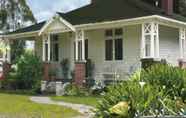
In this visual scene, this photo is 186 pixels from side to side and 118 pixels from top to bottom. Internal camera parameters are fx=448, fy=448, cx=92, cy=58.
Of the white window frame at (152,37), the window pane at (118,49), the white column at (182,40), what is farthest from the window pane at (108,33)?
the white column at (182,40)

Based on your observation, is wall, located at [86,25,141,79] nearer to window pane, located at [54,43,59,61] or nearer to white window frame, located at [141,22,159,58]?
white window frame, located at [141,22,159,58]

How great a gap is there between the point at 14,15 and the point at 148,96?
109ft

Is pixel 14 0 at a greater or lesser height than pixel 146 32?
greater

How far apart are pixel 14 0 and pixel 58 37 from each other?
483 inches

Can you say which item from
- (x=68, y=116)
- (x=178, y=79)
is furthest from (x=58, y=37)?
(x=178, y=79)

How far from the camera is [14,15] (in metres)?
39.5

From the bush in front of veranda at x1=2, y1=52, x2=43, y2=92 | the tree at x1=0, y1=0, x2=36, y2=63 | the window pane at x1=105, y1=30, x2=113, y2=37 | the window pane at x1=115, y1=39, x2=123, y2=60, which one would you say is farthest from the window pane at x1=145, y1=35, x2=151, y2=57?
the tree at x1=0, y1=0, x2=36, y2=63

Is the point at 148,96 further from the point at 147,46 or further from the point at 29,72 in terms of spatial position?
the point at 29,72

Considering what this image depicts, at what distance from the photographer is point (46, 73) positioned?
25.4 m

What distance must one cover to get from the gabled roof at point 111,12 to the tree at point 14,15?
11041 mm

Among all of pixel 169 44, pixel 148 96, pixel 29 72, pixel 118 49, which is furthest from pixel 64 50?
pixel 148 96

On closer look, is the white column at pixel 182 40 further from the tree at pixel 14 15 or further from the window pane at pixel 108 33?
the tree at pixel 14 15

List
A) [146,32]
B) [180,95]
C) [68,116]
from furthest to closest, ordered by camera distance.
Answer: [146,32], [68,116], [180,95]

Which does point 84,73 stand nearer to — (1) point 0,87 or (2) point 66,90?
(2) point 66,90
